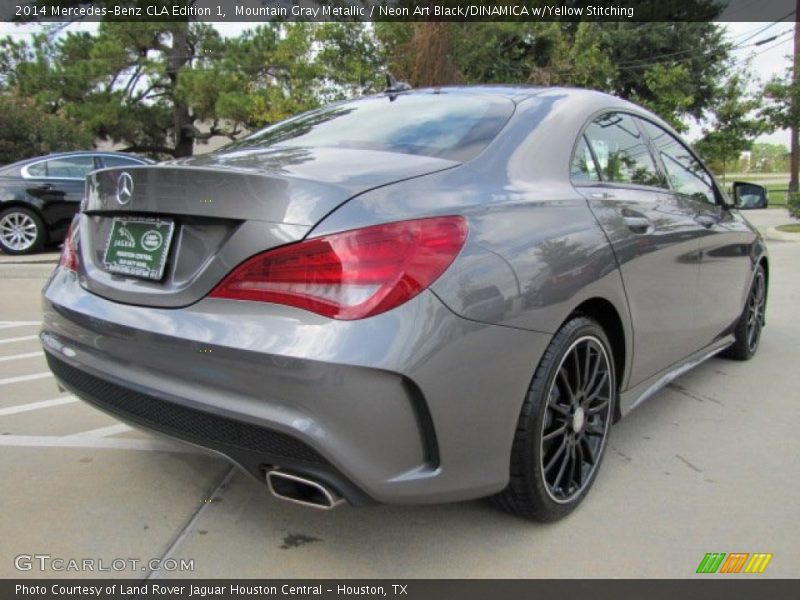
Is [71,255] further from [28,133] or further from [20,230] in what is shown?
[28,133]

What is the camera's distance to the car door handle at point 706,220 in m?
3.42

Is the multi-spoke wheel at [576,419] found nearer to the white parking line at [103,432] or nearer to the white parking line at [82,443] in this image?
the white parking line at [82,443]

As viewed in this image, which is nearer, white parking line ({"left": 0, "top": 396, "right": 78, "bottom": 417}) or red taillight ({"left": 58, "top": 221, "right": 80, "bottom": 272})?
red taillight ({"left": 58, "top": 221, "right": 80, "bottom": 272})

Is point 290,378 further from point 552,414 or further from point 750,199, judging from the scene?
point 750,199

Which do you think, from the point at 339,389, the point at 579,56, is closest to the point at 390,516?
the point at 339,389

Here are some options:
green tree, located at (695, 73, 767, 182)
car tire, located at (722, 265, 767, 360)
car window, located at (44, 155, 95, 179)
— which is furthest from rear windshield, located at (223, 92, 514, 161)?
green tree, located at (695, 73, 767, 182)

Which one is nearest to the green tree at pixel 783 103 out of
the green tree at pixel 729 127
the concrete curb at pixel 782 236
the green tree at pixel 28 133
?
the concrete curb at pixel 782 236

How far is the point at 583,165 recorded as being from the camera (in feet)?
8.75

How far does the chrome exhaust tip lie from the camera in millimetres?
1876

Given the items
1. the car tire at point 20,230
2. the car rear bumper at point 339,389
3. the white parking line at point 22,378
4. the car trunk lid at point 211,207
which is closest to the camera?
the car rear bumper at point 339,389

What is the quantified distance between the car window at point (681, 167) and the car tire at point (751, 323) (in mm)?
863

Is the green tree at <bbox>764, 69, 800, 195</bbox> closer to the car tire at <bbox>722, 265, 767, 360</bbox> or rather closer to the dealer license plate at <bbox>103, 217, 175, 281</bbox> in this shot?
the car tire at <bbox>722, 265, 767, 360</bbox>

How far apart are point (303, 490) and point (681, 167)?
2.76 metres

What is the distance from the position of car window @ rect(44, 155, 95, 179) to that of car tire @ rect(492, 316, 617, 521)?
8.91m
